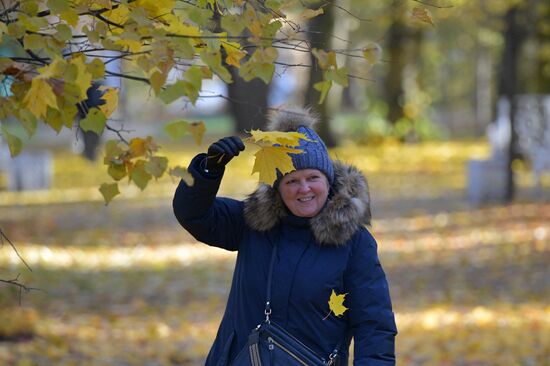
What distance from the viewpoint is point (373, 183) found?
22.7 meters

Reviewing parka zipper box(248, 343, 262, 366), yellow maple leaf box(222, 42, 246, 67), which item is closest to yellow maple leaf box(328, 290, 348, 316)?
parka zipper box(248, 343, 262, 366)

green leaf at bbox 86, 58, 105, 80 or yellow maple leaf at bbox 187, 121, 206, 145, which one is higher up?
green leaf at bbox 86, 58, 105, 80

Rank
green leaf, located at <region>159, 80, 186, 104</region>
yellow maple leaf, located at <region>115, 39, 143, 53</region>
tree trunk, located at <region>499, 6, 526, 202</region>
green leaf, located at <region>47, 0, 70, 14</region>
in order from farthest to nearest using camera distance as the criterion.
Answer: tree trunk, located at <region>499, 6, 526, 202</region>, yellow maple leaf, located at <region>115, 39, 143, 53</region>, green leaf, located at <region>47, 0, 70, 14</region>, green leaf, located at <region>159, 80, 186, 104</region>

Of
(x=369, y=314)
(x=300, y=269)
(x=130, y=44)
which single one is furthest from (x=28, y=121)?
(x=369, y=314)

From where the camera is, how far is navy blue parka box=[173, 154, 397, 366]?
12.7 feet

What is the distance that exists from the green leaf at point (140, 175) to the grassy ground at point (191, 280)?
2516mm

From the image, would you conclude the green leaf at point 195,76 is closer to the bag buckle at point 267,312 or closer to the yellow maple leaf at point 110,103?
the yellow maple leaf at point 110,103

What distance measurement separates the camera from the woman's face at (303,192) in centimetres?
396

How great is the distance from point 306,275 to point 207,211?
44 centimetres

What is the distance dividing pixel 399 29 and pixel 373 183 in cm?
1235

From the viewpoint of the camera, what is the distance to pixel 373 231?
15203mm

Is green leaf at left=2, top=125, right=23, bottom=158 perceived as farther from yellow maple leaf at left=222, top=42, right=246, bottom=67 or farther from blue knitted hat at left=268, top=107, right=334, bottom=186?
blue knitted hat at left=268, top=107, right=334, bottom=186

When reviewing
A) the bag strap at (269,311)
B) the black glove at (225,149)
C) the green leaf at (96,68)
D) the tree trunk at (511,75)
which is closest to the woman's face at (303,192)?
the bag strap at (269,311)

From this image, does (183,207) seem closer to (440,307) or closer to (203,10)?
(203,10)
